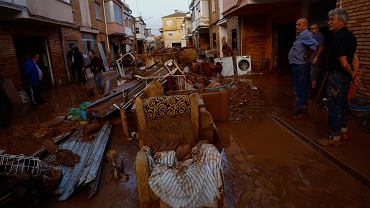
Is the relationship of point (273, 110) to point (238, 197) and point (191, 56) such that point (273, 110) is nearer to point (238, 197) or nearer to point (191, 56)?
point (238, 197)

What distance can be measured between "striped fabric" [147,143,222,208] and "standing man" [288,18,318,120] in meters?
3.40

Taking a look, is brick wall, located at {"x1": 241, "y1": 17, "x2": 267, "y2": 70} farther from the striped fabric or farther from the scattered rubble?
the striped fabric

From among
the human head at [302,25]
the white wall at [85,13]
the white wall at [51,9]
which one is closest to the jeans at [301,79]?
the human head at [302,25]

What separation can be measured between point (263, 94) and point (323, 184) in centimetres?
517

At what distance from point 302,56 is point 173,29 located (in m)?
57.5

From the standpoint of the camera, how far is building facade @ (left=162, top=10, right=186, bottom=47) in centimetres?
5931

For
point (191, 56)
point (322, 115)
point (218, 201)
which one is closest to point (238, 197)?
point (218, 201)

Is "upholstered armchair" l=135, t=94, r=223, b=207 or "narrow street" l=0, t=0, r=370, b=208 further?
"upholstered armchair" l=135, t=94, r=223, b=207

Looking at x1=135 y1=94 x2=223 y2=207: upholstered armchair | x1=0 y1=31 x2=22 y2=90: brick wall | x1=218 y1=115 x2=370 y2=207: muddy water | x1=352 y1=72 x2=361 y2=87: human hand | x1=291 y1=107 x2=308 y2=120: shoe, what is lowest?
x1=218 y1=115 x2=370 y2=207: muddy water

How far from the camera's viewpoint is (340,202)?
111 inches

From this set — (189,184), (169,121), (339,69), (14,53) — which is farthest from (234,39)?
(189,184)

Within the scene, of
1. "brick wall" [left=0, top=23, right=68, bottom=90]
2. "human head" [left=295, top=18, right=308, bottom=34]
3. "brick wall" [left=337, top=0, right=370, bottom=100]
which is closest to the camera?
"human head" [left=295, top=18, right=308, bottom=34]

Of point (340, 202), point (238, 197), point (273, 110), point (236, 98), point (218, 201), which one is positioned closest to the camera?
point (218, 201)

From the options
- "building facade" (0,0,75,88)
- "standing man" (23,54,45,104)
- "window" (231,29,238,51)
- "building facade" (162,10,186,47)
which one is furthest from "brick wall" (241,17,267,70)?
"building facade" (162,10,186,47)
